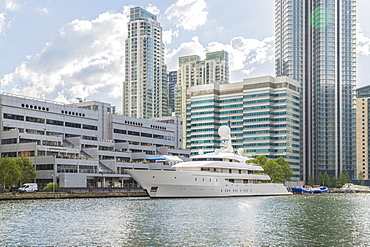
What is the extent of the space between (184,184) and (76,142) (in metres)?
52.5

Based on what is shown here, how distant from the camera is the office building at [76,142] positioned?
401ft

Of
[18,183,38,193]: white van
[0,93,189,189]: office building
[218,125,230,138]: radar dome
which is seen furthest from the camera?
[0,93,189,189]: office building

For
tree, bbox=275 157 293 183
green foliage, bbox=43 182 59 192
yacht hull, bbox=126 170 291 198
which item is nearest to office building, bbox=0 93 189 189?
green foliage, bbox=43 182 59 192

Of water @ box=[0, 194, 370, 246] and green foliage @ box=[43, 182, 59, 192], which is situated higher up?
water @ box=[0, 194, 370, 246]

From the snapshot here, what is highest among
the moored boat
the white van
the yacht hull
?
the yacht hull

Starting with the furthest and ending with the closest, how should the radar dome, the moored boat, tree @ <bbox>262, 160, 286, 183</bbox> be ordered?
the moored boat
tree @ <bbox>262, 160, 286, 183</bbox>
the radar dome

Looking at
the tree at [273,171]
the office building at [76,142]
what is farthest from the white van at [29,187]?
the tree at [273,171]

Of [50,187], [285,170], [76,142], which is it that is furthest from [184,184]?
[285,170]

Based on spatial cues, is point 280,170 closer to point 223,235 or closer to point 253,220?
point 253,220

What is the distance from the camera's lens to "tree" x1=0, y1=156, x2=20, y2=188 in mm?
100875

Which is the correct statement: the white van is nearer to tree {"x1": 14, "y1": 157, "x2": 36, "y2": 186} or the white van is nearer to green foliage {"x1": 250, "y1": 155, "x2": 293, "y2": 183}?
tree {"x1": 14, "y1": 157, "x2": 36, "y2": 186}

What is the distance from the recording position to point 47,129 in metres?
136

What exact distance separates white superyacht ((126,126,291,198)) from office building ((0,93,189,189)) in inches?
996

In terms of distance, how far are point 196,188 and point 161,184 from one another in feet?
28.1
